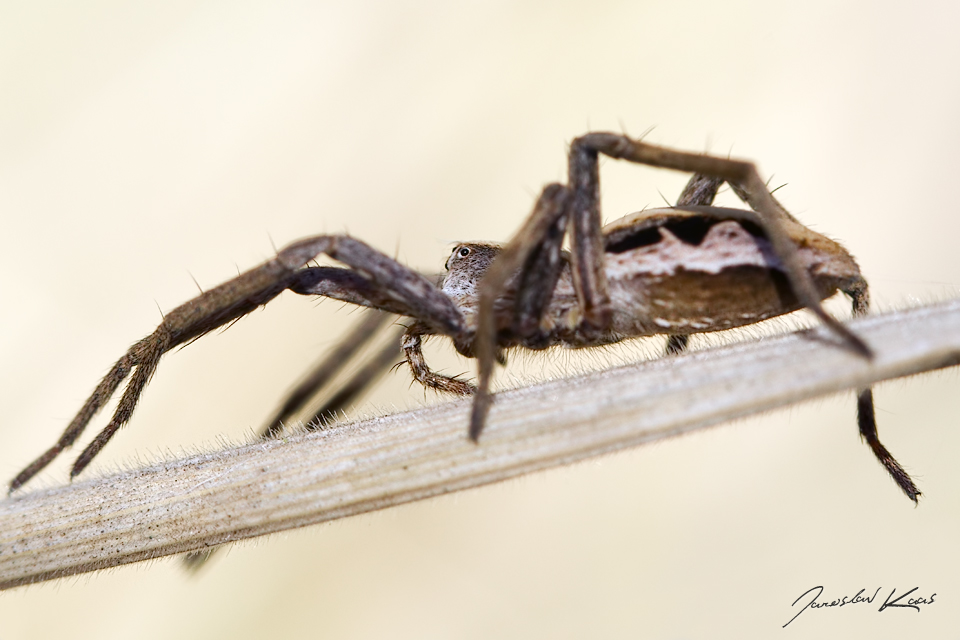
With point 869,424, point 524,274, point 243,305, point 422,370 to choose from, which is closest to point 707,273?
point 524,274

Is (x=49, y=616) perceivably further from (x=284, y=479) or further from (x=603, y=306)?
(x=603, y=306)

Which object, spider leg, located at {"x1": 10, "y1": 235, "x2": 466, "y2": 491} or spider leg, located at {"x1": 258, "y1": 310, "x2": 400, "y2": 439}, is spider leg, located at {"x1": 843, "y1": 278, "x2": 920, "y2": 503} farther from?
spider leg, located at {"x1": 258, "y1": 310, "x2": 400, "y2": 439}

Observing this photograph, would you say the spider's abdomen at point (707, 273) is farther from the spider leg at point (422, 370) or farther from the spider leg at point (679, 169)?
the spider leg at point (422, 370)

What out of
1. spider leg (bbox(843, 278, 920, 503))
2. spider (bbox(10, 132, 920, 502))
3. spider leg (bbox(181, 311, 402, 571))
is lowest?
spider leg (bbox(843, 278, 920, 503))

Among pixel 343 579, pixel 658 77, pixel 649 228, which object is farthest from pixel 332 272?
pixel 658 77
